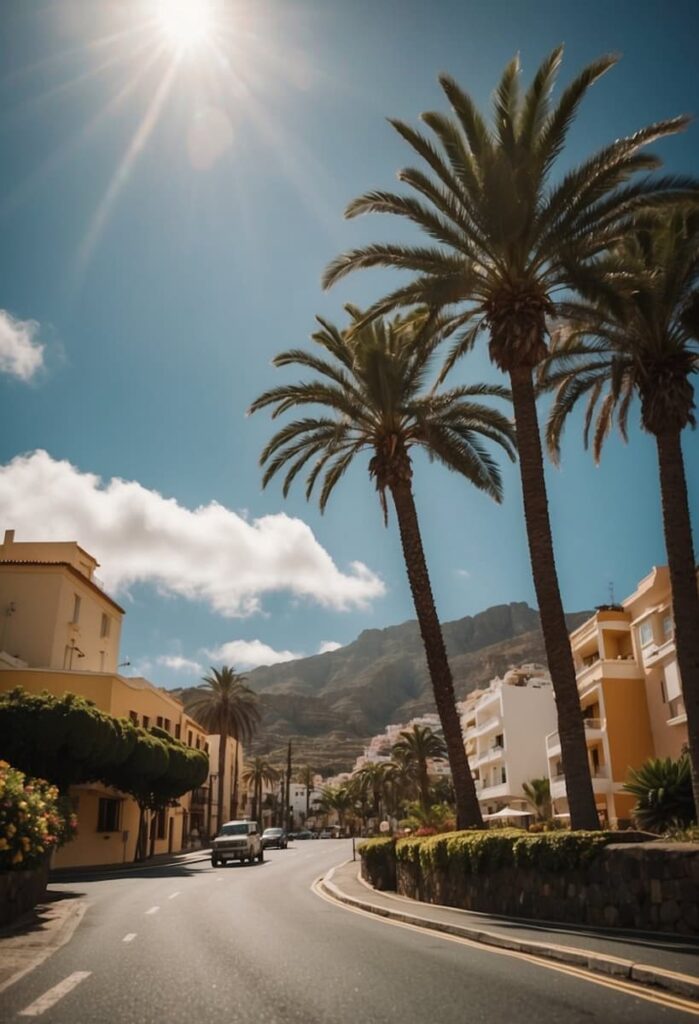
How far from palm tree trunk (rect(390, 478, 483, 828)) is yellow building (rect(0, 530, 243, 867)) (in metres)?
21.2

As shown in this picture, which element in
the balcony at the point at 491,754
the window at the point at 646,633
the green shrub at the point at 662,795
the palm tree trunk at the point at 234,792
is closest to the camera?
the green shrub at the point at 662,795

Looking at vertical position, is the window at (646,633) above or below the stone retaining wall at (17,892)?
above

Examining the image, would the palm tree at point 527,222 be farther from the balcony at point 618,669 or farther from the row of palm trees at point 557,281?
the balcony at point 618,669

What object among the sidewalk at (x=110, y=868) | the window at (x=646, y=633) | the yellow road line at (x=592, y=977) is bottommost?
the yellow road line at (x=592, y=977)

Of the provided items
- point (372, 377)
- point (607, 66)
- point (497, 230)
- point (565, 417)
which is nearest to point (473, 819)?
point (565, 417)

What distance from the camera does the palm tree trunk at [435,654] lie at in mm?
20312

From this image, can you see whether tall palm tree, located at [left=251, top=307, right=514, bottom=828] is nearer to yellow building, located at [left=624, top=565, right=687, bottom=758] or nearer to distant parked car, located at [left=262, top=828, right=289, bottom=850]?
yellow building, located at [left=624, top=565, right=687, bottom=758]

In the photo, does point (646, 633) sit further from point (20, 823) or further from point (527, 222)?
point (20, 823)

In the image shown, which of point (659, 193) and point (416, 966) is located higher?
point (659, 193)

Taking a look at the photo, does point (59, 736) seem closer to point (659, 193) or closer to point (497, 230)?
point (497, 230)

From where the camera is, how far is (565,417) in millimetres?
21406

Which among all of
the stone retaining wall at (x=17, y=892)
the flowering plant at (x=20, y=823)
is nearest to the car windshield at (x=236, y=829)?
the stone retaining wall at (x=17, y=892)

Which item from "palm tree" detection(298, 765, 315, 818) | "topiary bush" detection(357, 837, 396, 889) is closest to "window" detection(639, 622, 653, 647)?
"topiary bush" detection(357, 837, 396, 889)

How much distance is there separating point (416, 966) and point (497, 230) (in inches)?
533
